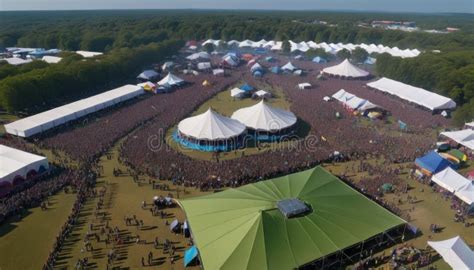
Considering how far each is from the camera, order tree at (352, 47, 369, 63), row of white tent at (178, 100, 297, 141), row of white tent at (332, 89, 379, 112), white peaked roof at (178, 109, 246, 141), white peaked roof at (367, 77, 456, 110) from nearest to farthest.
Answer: white peaked roof at (178, 109, 246, 141) → row of white tent at (178, 100, 297, 141) → row of white tent at (332, 89, 379, 112) → white peaked roof at (367, 77, 456, 110) → tree at (352, 47, 369, 63)

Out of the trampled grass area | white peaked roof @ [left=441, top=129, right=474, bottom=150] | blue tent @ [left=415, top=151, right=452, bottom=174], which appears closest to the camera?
the trampled grass area

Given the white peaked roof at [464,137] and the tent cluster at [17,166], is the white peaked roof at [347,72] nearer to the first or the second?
the white peaked roof at [464,137]

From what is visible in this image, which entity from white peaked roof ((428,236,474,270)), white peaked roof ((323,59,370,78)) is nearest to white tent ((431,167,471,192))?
white peaked roof ((428,236,474,270))

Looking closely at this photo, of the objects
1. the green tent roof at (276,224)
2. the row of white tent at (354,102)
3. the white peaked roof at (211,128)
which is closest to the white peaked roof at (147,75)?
the white peaked roof at (211,128)

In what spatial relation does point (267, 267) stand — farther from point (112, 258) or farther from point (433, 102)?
point (433, 102)

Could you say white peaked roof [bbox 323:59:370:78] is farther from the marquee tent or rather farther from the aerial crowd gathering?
the marquee tent

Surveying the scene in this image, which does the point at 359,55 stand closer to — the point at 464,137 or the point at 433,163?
the point at 464,137

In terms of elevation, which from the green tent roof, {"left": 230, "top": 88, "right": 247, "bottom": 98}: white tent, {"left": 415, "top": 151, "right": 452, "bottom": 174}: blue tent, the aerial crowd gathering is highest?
the green tent roof
